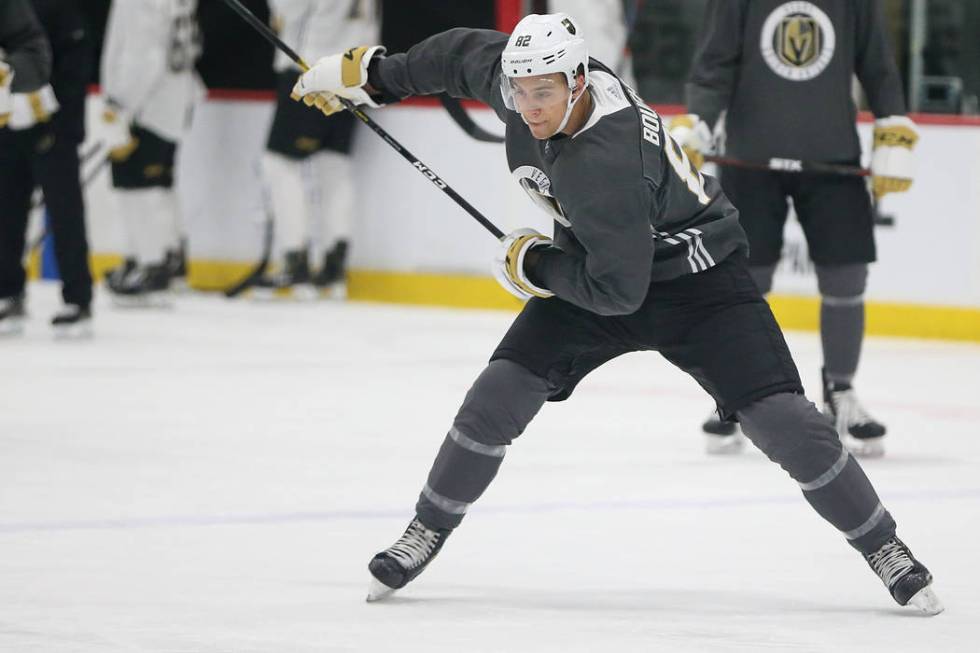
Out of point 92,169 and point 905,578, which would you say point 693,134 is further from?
point 92,169

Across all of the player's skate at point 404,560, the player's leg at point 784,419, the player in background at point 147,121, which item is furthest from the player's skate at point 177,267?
the player's leg at point 784,419

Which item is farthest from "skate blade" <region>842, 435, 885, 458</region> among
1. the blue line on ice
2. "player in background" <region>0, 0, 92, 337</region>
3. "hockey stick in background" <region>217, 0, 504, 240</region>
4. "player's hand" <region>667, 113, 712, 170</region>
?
"player in background" <region>0, 0, 92, 337</region>

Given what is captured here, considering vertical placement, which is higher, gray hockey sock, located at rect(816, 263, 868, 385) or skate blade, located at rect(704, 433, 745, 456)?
gray hockey sock, located at rect(816, 263, 868, 385)

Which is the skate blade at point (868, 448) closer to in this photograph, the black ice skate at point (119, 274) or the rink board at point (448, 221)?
the rink board at point (448, 221)

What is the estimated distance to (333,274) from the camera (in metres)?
8.84

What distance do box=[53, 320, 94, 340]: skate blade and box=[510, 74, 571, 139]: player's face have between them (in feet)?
14.5

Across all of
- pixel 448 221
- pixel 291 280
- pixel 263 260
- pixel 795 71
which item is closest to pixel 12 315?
pixel 291 280

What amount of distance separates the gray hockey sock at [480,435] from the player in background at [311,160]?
533 cm

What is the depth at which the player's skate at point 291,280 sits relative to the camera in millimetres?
8797

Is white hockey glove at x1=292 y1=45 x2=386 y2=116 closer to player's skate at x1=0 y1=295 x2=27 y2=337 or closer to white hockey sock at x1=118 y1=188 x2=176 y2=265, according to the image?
player's skate at x1=0 y1=295 x2=27 y2=337

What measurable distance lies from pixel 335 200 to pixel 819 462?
224 inches

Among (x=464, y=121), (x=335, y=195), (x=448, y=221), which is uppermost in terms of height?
(x=464, y=121)

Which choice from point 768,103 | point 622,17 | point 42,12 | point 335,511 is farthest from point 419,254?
point 335,511

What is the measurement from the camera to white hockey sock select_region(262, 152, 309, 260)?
873cm
